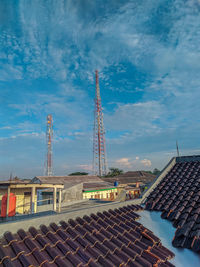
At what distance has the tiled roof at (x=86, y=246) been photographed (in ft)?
13.4

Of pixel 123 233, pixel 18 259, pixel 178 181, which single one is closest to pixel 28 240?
pixel 18 259

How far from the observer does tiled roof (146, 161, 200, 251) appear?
5922 millimetres

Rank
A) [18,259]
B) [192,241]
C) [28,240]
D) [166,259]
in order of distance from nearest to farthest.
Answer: [18,259], [28,240], [166,259], [192,241]

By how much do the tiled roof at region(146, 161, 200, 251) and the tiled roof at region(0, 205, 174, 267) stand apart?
0.96m

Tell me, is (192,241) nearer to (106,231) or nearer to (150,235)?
(150,235)

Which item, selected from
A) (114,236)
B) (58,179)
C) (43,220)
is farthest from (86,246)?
(58,179)

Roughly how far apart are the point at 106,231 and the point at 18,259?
111 inches

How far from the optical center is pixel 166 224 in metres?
7.02

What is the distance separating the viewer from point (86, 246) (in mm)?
4836

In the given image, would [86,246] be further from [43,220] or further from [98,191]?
[98,191]

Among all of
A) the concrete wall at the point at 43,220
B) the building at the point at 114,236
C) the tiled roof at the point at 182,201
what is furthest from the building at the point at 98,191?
the concrete wall at the point at 43,220

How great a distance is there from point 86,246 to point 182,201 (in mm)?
5168

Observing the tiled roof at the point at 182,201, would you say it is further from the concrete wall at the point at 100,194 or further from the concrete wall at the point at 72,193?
the concrete wall at the point at 100,194

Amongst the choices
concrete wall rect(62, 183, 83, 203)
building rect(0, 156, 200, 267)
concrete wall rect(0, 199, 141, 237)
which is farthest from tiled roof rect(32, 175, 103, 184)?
building rect(0, 156, 200, 267)
